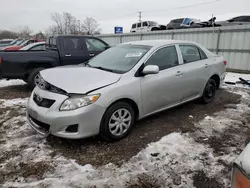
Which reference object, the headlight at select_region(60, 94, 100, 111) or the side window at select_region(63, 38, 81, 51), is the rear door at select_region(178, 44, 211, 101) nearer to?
A: the headlight at select_region(60, 94, 100, 111)

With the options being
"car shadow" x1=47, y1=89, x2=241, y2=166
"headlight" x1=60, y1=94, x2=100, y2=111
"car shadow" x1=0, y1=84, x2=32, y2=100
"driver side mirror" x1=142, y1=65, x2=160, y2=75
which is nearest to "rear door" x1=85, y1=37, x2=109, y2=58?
"car shadow" x1=0, y1=84, x2=32, y2=100

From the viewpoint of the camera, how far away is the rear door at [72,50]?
262 inches

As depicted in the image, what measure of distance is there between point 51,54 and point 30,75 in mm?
920

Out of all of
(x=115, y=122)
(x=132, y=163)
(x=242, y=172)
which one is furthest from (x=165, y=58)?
(x=242, y=172)

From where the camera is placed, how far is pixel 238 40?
977 cm

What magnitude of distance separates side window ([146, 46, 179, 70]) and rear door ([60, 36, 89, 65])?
145 inches

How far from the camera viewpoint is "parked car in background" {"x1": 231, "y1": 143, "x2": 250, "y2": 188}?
131 centimetres

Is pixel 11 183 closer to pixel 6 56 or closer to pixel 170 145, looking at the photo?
pixel 170 145

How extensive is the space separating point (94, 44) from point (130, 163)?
214 inches

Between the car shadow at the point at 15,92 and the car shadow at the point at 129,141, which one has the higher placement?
the car shadow at the point at 15,92

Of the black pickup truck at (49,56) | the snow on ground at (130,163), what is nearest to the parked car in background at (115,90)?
the snow on ground at (130,163)

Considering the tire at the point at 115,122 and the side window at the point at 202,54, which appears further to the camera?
the side window at the point at 202,54

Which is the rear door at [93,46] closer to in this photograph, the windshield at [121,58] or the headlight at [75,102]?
the windshield at [121,58]

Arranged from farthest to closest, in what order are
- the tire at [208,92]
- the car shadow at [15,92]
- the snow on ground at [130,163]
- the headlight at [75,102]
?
1. the car shadow at [15,92]
2. the tire at [208,92]
3. the headlight at [75,102]
4. the snow on ground at [130,163]
